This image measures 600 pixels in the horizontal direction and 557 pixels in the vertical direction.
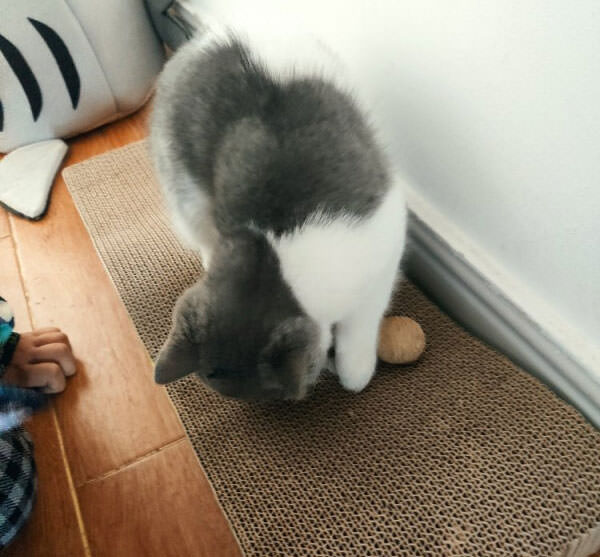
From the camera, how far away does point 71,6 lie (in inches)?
63.7

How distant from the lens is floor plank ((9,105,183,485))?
3.44 ft

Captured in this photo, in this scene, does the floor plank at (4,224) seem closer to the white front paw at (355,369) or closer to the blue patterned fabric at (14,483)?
the blue patterned fabric at (14,483)

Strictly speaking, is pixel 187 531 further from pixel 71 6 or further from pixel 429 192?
pixel 71 6

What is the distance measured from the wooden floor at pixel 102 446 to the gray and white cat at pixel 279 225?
1.00 ft

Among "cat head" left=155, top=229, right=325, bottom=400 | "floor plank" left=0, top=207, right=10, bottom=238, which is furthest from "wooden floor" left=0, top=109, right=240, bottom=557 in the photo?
"cat head" left=155, top=229, right=325, bottom=400

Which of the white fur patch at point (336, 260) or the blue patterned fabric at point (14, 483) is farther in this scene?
the blue patterned fabric at point (14, 483)

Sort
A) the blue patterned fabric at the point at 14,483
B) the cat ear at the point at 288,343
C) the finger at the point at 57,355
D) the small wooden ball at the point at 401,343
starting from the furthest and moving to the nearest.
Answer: the finger at the point at 57,355, the small wooden ball at the point at 401,343, the blue patterned fabric at the point at 14,483, the cat ear at the point at 288,343

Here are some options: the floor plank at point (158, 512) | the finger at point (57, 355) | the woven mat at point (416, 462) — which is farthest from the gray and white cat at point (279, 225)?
the finger at point (57, 355)

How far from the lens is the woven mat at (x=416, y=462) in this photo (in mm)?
785

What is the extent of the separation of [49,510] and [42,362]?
0.29 m

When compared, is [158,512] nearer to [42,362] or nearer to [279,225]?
[42,362]

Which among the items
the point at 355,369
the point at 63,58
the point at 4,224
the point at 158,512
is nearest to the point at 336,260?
the point at 355,369

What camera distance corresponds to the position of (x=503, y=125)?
859 millimetres

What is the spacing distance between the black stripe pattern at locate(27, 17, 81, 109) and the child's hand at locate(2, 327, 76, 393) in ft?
2.89
